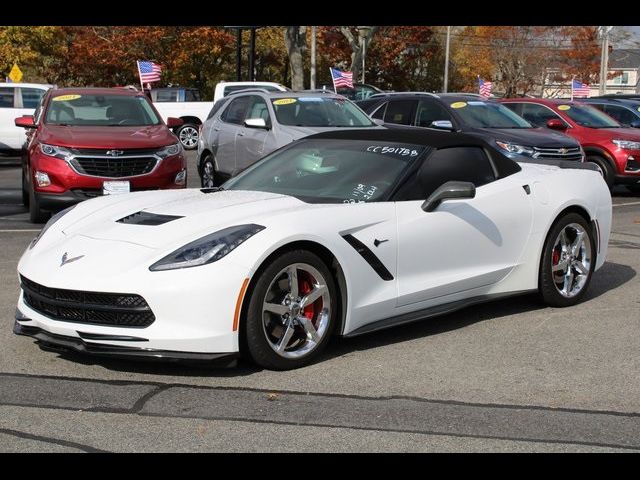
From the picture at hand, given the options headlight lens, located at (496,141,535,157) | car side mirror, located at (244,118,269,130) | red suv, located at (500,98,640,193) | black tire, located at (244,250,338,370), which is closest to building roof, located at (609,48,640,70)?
red suv, located at (500,98,640,193)

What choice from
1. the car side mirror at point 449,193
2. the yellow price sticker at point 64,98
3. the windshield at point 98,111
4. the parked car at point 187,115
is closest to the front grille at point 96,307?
the car side mirror at point 449,193

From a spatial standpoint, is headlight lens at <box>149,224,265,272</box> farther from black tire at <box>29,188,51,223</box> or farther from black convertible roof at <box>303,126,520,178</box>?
black tire at <box>29,188,51,223</box>

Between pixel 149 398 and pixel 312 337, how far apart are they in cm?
108

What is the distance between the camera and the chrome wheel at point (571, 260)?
7.22m

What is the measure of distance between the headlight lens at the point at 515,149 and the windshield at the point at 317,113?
1987 millimetres

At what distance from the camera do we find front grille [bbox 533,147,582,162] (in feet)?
47.3

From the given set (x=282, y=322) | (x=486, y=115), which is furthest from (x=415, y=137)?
(x=486, y=115)
